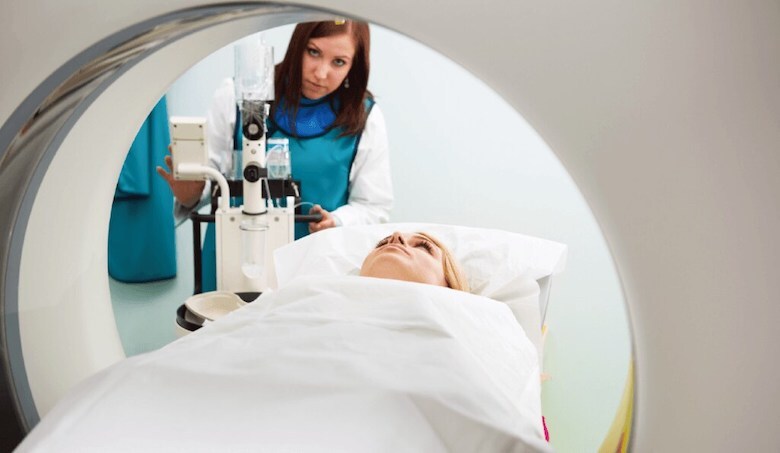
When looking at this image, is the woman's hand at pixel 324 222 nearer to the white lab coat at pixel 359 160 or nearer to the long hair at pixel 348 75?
the white lab coat at pixel 359 160

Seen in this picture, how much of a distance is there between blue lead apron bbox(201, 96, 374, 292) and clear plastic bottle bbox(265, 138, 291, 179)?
1.07 ft

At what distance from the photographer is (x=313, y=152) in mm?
2344

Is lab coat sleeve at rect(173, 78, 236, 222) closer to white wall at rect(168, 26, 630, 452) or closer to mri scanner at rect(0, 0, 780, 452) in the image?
white wall at rect(168, 26, 630, 452)

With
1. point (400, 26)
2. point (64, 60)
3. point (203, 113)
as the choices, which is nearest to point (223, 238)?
point (64, 60)

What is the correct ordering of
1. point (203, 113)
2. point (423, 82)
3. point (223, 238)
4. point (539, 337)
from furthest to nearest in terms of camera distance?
point (203, 113)
point (423, 82)
point (223, 238)
point (539, 337)

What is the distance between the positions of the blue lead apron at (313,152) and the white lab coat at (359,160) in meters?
0.04

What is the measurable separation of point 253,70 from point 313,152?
617 millimetres

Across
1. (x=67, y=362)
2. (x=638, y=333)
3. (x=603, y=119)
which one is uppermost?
(x=603, y=119)

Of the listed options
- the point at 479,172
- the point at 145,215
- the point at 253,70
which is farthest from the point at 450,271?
the point at 145,215

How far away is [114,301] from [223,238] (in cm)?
204

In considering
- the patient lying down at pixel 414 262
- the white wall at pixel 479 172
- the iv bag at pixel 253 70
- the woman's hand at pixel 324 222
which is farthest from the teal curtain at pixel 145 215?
the patient lying down at pixel 414 262

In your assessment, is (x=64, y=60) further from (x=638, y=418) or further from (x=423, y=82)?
(x=423, y=82)

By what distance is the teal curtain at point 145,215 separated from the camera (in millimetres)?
3426

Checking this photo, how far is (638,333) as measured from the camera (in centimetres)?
53
